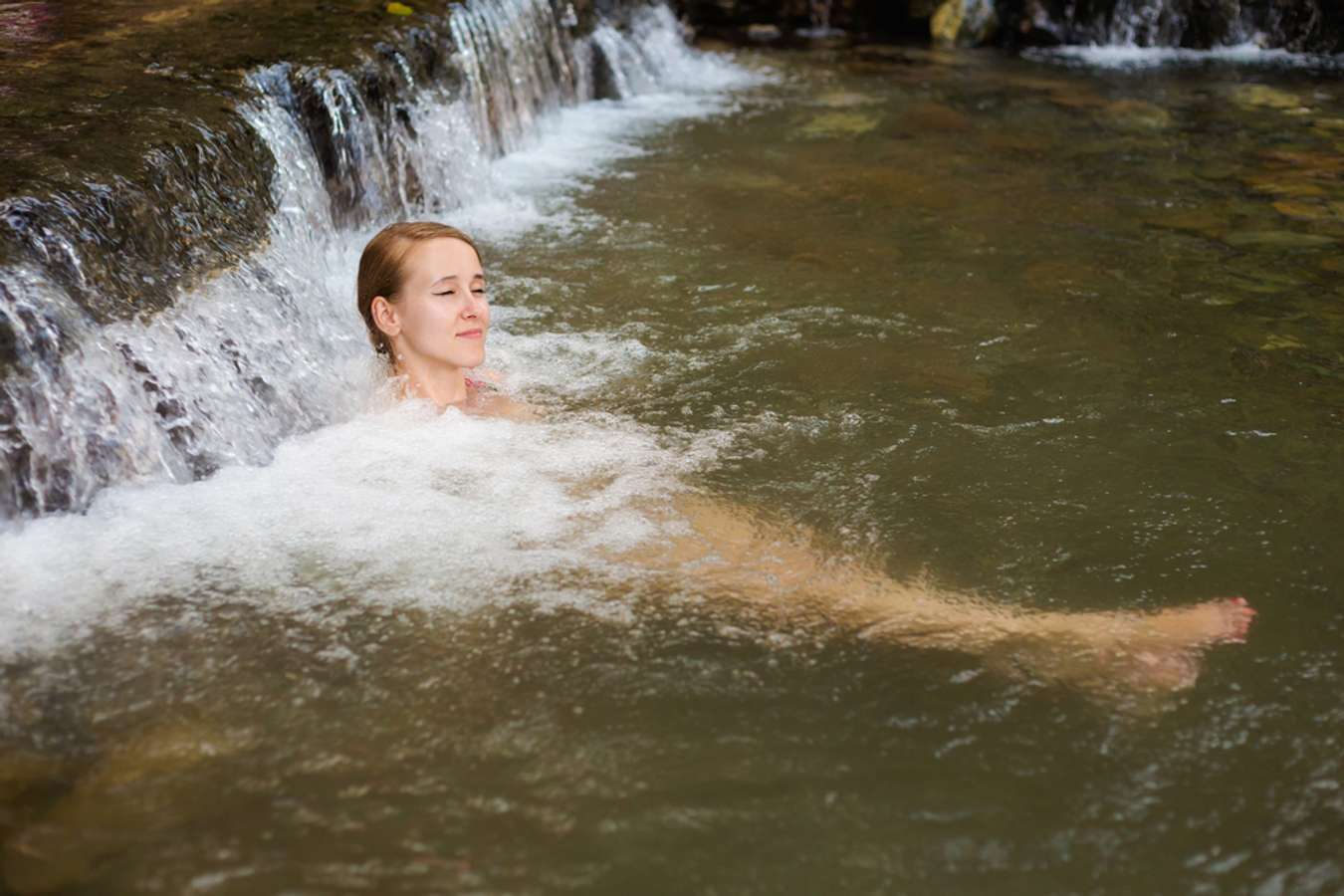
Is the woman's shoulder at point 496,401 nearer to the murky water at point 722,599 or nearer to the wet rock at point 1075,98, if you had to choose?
the murky water at point 722,599

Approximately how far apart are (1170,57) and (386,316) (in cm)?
1000

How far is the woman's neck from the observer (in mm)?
4457

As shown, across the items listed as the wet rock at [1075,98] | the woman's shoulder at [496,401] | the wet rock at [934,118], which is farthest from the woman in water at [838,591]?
the wet rock at [1075,98]

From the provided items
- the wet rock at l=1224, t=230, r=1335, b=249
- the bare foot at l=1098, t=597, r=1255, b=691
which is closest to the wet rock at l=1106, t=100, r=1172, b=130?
the wet rock at l=1224, t=230, r=1335, b=249

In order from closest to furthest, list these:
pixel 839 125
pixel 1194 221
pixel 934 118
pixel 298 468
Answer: pixel 298 468 < pixel 1194 221 < pixel 839 125 < pixel 934 118

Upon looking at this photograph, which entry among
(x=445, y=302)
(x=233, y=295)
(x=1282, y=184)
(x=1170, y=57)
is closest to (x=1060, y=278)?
(x=1282, y=184)

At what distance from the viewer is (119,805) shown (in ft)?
8.56

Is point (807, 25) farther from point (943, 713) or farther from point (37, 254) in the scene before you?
point (943, 713)

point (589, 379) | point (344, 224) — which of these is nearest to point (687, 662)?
point (589, 379)

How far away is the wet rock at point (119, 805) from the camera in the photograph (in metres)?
2.45

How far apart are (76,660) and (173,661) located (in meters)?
0.20

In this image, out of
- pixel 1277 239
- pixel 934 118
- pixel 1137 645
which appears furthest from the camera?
pixel 934 118

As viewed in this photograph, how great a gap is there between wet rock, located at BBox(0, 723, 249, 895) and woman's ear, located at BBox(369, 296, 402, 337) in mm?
1846

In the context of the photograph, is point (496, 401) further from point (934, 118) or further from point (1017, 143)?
point (934, 118)
